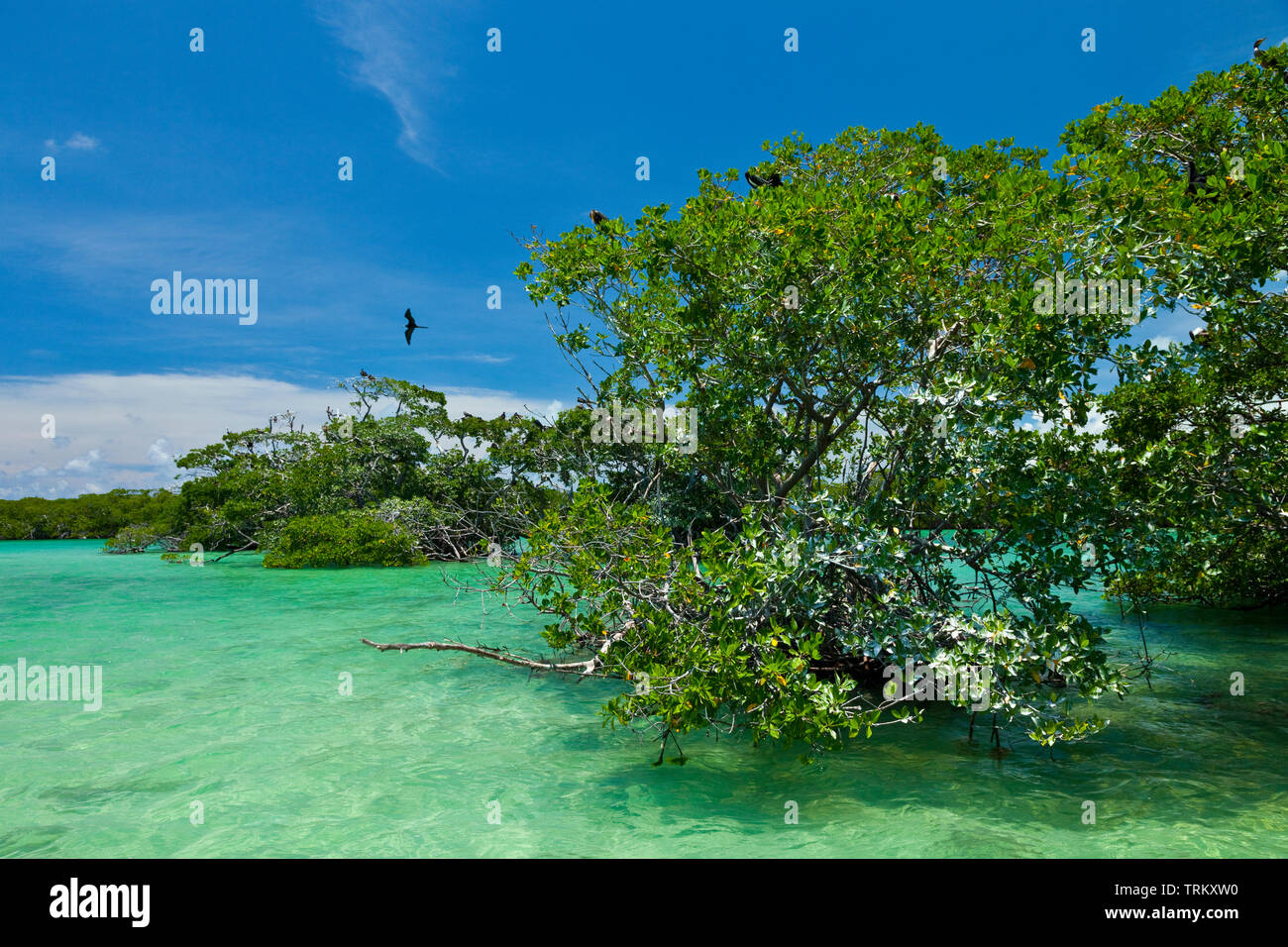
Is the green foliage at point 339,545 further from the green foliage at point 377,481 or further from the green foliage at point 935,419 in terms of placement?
the green foliage at point 935,419

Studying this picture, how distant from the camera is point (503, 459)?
32.8 m

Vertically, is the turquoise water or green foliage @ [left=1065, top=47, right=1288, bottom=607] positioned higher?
green foliage @ [left=1065, top=47, right=1288, bottom=607]

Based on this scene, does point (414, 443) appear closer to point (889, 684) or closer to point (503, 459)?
point (503, 459)

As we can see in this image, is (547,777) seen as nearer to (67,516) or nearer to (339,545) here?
(339,545)

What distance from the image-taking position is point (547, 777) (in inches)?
299

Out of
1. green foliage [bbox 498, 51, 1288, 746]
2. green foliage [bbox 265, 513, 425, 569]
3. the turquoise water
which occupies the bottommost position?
the turquoise water

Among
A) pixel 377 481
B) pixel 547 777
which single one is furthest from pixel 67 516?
pixel 547 777

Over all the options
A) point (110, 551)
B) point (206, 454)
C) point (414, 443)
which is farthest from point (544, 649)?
point (110, 551)

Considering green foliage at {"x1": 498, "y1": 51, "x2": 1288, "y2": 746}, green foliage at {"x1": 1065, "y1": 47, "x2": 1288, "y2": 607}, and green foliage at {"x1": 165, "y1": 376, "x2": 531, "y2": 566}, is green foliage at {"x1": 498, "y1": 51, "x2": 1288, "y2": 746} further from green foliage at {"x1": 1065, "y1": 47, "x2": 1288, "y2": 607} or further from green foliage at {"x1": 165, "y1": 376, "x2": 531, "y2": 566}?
green foliage at {"x1": 165, "y1": 376, "x2": 531, "y2": 566}

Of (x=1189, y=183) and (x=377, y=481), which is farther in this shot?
(x=377, y=481)

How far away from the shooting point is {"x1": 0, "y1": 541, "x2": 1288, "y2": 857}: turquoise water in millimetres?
6066

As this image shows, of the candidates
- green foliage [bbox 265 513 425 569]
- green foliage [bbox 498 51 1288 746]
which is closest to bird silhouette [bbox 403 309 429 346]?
green foliage [bbox 498 51 1288 746]

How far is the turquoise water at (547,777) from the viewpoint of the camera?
6.07m

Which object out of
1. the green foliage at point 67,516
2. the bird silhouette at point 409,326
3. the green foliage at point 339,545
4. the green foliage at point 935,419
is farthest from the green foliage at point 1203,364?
the green foliage at point 67,516
